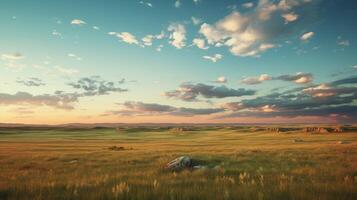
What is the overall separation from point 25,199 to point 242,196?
564 centimetres

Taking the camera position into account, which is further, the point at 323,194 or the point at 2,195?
the point at 2,195

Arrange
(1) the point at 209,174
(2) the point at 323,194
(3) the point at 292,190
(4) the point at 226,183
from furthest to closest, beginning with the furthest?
(1) the point at 209,174 → (4) the point at 226,183 → (3) the point at 292,190 → (2) the point at 323,194

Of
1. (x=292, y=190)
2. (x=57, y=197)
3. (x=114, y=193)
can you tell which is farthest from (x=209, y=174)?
(x=57, y=197)

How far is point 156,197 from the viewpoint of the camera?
728cm

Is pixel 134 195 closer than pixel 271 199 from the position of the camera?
No

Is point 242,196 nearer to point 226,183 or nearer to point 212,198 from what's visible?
point 212,198

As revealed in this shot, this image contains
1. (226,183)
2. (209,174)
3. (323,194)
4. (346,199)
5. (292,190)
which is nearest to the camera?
(346,199)

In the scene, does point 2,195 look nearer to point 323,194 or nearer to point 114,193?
point 114,193

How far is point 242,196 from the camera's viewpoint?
7.18 metres

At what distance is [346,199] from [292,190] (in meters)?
1.35

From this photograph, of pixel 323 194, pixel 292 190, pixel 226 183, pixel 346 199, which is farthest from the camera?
pixel 226 183

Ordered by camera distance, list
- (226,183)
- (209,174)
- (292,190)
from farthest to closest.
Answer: (209,174), (226,183), (292,190)

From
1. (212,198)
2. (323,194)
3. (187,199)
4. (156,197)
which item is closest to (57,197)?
(156,197)

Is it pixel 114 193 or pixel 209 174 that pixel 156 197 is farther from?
pixel 209 174
